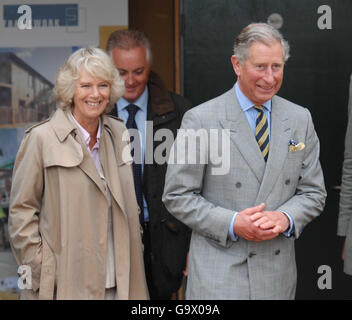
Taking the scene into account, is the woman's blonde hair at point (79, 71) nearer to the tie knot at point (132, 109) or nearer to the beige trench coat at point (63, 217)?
the beige trench coat at point (63, 217)

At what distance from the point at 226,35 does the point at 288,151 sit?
1.80m

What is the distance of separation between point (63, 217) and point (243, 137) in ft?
3.28

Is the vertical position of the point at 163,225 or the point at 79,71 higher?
the point at 79,71

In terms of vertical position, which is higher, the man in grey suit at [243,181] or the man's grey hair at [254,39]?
the man's grey hair at [254,39]

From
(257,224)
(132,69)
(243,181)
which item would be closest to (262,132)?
(243,181)

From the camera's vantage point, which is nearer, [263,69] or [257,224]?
[257,224]

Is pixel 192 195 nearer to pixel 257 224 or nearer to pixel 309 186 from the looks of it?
pixel 257 224

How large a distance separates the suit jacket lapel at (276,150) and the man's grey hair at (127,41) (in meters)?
1.22

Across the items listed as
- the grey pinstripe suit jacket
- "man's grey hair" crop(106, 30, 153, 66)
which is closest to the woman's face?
the grey pinstripe suit jacket

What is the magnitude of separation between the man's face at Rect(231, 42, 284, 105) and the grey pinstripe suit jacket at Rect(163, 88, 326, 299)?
0.15m

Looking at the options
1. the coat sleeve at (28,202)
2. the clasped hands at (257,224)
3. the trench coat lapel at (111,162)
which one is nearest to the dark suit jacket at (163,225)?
the trench coat lapel at (111,162)

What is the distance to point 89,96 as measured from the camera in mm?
3379

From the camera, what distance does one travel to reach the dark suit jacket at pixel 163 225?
398cm

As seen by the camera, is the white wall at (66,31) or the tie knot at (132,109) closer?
the tie knot at (132,109)
